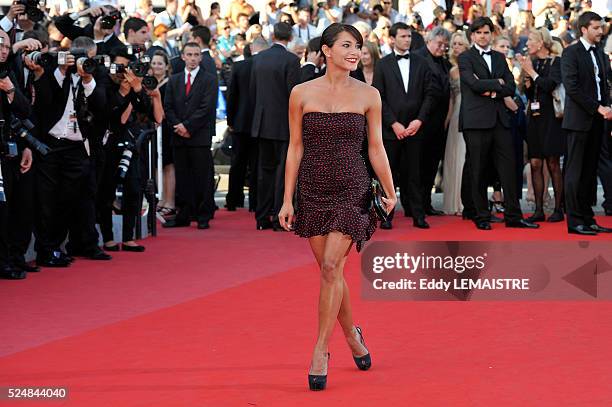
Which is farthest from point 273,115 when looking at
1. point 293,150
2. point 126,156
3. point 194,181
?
point 293,150

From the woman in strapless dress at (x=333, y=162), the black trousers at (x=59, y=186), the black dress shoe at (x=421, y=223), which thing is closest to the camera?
the woman in strapless dress at (x=333, y=162)

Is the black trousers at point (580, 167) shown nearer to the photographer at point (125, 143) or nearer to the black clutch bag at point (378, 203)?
the photographer at point (125, 143)

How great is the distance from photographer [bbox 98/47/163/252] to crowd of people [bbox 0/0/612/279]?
0.05 feet

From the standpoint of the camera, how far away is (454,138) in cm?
1516

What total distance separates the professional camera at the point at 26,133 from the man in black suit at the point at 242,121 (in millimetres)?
4818

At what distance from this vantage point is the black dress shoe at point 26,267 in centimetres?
1023

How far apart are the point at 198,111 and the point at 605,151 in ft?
16.2

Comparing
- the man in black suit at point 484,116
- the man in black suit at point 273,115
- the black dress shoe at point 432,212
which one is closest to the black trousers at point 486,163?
the man in black suit at point 484,116

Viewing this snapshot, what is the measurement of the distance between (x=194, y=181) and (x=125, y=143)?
243 centimetres

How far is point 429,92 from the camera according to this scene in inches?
543

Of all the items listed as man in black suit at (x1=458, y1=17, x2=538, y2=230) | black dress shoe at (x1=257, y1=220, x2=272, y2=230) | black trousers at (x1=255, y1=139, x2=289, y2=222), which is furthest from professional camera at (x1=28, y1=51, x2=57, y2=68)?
man in black suit at (x1=458, y1=17, x2=538, y2=230)

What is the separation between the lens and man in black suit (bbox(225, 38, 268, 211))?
14.7m

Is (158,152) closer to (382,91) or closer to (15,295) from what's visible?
(382,91)

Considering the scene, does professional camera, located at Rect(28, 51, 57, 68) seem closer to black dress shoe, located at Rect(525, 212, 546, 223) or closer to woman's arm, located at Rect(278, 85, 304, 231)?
woman's arm, located at Rect(278, 85, 304, 231)
